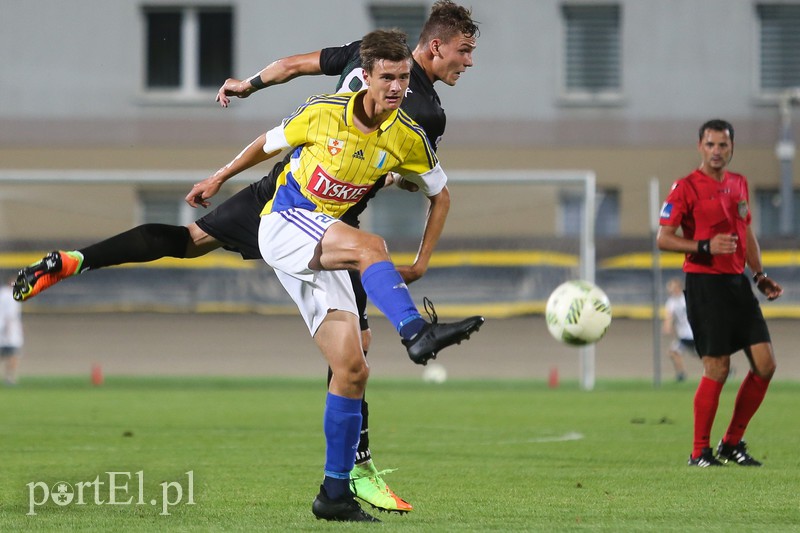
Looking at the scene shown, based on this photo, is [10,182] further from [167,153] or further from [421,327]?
[421,327]

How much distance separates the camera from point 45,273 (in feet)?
22.6

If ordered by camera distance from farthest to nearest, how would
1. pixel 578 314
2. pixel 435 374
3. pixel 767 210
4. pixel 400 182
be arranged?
pixel 767 210
pixel 435 374
pixel 578 314
pixel 400 182

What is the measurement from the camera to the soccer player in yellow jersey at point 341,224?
5730mm

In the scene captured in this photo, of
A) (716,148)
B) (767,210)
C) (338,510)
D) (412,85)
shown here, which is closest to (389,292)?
(338,510)

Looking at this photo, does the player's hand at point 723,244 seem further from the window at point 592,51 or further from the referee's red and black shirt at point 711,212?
the window at point 592,51

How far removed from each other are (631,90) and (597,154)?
1.31 metres

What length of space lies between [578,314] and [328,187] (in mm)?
2891

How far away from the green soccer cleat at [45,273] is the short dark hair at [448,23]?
2.21 metres

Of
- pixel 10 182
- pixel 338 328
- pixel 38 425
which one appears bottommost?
pixel 38 425

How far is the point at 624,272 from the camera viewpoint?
67.6ft

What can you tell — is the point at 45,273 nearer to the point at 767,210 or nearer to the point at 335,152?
the point at 335,152

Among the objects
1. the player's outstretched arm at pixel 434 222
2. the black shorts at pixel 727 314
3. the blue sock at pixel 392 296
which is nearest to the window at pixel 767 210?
the black shorts at pixel 727 314

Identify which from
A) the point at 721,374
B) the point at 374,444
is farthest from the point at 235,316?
the point at 721,374

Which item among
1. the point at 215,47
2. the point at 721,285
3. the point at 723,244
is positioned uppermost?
the point at 215,47
